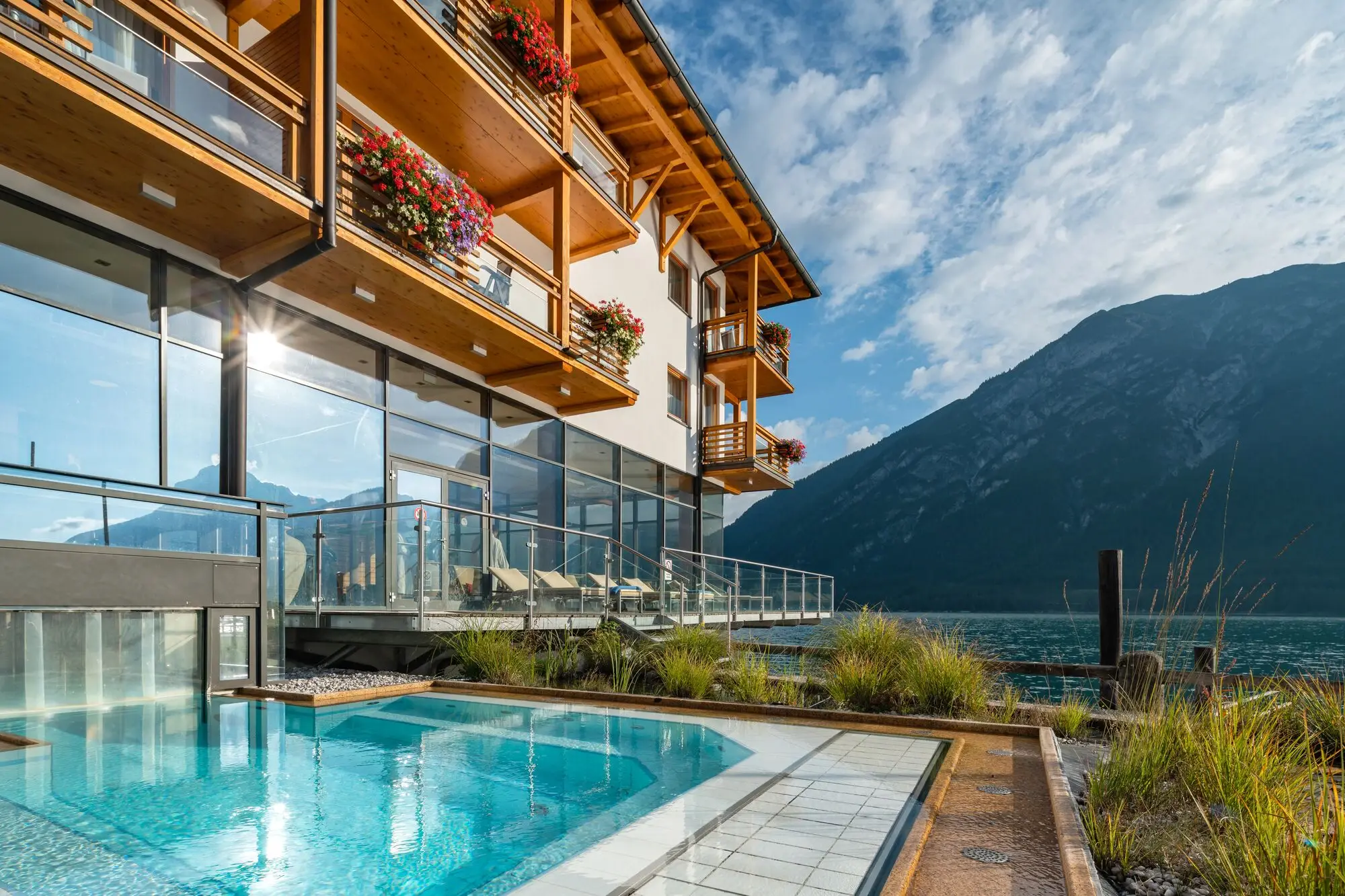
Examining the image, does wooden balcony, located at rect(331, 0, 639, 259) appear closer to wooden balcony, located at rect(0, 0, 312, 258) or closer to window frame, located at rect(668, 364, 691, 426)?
wooden balcony, located at rect(0, 0, 312, 258)

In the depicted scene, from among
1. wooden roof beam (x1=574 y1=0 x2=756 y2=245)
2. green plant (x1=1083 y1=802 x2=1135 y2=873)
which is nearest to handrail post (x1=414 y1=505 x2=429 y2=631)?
green plant (x1=1083 y1=802 x2=1135 y2=873)

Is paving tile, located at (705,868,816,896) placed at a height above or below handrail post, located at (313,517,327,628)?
below

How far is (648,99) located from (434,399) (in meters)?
7.19

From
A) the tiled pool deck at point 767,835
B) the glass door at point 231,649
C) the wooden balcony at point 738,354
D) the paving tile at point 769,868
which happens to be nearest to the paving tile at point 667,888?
the tiled pool deck at point 767,835

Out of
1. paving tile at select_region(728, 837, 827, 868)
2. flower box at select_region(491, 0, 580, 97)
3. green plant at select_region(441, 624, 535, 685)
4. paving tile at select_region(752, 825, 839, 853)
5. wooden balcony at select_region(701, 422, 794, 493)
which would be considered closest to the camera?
paving tile at select_region(728, 837, 827, 868)

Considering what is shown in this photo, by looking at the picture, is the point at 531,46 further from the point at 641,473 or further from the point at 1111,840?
the point at 1111,840

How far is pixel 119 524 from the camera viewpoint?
264 inches

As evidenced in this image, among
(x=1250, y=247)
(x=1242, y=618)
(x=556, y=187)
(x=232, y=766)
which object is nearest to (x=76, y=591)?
(x=232, y=766)

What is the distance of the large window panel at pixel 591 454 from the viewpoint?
13.9 meters

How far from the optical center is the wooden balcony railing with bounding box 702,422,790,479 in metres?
18.6

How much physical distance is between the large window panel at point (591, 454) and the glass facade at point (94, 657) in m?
7.27

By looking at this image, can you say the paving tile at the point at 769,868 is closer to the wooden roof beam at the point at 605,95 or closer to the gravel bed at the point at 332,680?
the gravel bed at the point at 332,680

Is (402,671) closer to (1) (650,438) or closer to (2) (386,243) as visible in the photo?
(2) (386,243)

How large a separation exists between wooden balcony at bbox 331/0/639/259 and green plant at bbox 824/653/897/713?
25.9 feet
